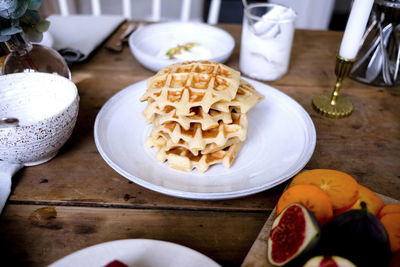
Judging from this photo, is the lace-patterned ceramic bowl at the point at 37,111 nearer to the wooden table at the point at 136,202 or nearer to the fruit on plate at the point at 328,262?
the wooden table at the point at 136,202

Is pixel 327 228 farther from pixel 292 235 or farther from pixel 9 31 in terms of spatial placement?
pixel 9 31

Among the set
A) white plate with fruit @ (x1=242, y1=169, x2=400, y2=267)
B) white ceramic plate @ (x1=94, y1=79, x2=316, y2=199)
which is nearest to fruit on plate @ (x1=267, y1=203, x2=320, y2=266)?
white plate with fruit @ (x1=242, y1=169, x2=400, y2=267)

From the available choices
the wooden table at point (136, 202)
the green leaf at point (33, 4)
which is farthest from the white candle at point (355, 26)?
the green leaf at point (33, 4)

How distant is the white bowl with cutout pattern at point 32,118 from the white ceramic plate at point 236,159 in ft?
0.31

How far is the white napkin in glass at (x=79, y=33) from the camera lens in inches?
48.7

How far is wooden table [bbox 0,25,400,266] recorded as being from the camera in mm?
613

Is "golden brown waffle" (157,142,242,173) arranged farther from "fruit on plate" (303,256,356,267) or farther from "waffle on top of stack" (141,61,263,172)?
"fruit on plate" (303,256,356,267)

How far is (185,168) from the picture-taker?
2.41 ft

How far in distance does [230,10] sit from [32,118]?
3.92 m

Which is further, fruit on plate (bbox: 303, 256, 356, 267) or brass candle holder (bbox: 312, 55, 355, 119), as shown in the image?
brass candle holder (bbox: 312, 55, 355, 119)

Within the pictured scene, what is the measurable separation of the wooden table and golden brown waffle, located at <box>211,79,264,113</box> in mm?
210

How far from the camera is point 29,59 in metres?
0.94

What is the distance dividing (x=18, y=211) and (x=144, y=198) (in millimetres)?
268

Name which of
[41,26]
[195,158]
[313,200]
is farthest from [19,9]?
[313,200]
